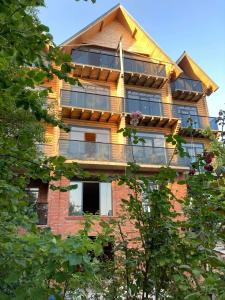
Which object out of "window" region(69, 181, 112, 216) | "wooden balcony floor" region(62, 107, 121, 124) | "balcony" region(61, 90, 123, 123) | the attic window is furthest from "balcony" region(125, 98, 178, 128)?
"window" region(69, 181, 112, 216)

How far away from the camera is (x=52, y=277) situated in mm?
1379

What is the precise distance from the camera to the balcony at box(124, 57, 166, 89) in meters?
20.0

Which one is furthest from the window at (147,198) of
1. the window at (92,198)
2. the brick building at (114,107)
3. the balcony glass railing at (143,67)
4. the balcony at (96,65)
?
the balcony glass railing at (143,67)

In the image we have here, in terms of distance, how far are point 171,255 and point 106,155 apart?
14.0 m

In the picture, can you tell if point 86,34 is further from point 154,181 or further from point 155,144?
point 154,181

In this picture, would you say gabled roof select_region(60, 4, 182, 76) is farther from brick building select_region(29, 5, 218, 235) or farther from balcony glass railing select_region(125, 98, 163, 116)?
balcony glass railing select_region(125, 98, 163, 116)

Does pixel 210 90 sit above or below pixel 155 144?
above

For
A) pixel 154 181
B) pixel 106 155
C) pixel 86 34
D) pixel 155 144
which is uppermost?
pixel 86 34

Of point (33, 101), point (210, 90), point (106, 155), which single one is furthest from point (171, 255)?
point (210, 90)

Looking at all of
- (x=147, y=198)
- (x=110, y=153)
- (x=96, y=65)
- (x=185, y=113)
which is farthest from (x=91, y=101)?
(x=147, y=198)

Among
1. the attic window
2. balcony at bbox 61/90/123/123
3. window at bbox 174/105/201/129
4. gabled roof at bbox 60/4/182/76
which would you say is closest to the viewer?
balcony at bbox 61/90/123/123

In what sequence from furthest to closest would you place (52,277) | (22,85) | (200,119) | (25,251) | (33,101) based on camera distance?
(200,119), (33,101), (22,85), (25,251), (52,277)

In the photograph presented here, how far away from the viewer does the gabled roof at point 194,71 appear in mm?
22516

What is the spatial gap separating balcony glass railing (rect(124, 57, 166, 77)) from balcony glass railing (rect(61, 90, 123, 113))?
9.34 ft
